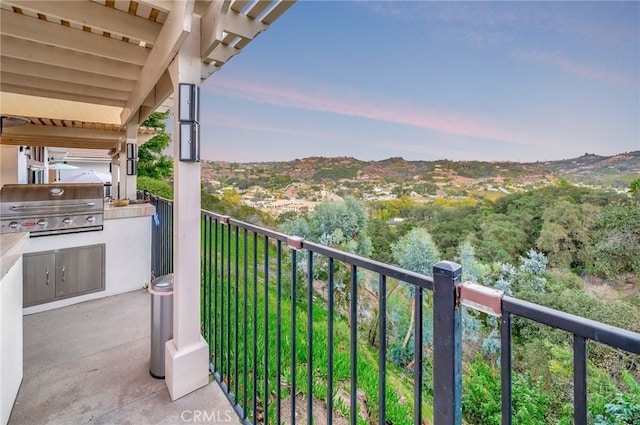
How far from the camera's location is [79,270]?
10.9ft

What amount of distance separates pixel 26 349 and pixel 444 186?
1695 cm

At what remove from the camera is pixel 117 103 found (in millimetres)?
3943

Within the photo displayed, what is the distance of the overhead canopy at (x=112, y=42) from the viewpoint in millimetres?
1803

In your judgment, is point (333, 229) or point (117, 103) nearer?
point (117, 103)

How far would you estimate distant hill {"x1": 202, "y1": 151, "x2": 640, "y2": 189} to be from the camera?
48.1 ft

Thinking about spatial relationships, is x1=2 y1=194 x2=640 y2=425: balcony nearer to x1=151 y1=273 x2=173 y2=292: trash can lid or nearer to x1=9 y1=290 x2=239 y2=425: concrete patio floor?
x1=9 y1=290 x2=239 y2=425: concrete patio floor

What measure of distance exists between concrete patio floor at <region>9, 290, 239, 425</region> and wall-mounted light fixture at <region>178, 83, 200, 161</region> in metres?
1.50

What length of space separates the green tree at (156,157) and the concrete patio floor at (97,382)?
37.9ft

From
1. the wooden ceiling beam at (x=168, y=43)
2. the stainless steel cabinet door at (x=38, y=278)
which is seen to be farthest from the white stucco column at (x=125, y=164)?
the stainless steel cabinet door at (x=38, y=278)

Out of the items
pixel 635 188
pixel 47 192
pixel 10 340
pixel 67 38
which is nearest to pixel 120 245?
pixel 47 192

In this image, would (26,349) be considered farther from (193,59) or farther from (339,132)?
(339,132)

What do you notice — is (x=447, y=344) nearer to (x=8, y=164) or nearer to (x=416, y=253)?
(x=8, y=164)

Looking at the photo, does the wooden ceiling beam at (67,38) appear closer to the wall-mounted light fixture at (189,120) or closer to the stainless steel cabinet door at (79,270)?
the wall-mounted light fixture at (189,120)

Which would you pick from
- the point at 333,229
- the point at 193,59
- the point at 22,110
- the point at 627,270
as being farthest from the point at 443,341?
the point at 627,270
